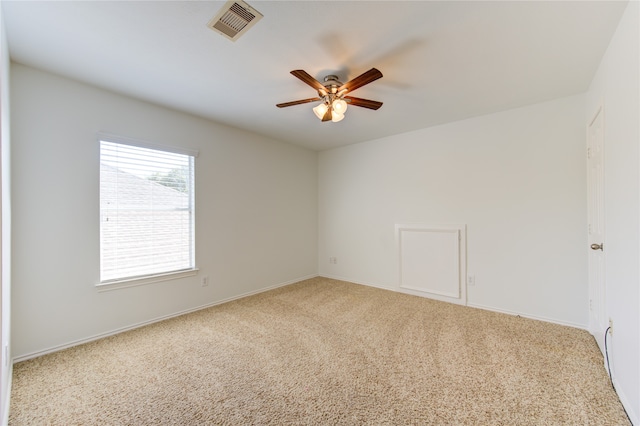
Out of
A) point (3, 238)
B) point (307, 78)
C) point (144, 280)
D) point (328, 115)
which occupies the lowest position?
point (144, 280)

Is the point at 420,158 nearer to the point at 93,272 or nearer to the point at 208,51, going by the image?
the point at 208,51

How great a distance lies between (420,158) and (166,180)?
335cm

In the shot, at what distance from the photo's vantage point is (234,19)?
5.39 ft

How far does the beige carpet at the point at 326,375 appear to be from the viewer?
157cm

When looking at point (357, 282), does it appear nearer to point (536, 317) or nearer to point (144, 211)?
point (536, 317)

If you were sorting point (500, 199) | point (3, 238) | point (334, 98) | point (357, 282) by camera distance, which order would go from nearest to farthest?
point (3, 238) < point (334, 98) < point (500, 199) < point (357, 282)

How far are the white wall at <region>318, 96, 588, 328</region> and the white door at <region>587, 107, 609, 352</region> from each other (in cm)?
15

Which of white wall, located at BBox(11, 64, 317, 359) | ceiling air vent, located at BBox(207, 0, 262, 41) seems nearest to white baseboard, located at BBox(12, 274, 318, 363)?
white wall, located at BBox(11, 64, 317, 359)

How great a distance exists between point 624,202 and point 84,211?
13.6ft

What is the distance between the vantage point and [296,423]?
1501mm

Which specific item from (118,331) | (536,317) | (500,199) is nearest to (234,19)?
(118,331)

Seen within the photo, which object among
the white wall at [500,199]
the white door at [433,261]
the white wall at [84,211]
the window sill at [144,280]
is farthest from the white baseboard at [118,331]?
the white door at [433,261]

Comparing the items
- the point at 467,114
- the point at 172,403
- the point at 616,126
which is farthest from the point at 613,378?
the point at 172,403

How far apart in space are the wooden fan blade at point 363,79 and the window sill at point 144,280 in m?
2.68
